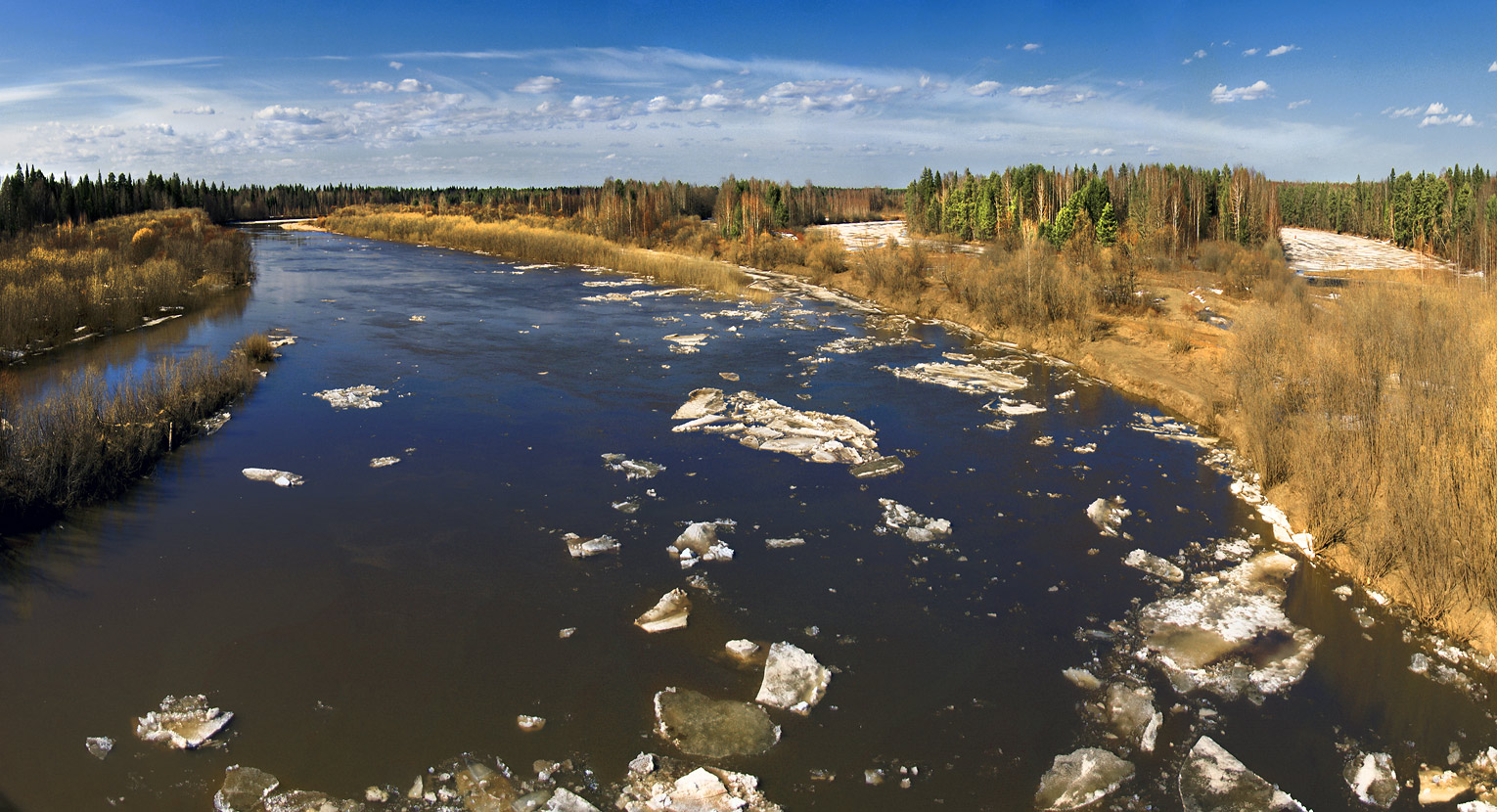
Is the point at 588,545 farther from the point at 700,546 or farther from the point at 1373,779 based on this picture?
the point at 1373,779

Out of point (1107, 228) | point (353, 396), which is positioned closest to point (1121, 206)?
point (1107, 228)

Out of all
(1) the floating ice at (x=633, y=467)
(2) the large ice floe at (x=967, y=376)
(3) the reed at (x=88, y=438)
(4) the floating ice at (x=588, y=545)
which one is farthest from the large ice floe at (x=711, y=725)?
(2) the large ice floe at (x=967, y=376)

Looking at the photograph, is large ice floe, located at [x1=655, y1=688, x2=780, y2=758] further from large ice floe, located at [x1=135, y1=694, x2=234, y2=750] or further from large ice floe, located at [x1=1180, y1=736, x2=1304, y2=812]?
large ice floe, located at [x1=135, y1=694, x2=234, y2=750]

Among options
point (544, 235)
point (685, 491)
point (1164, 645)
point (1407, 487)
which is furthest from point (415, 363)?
point (544, 235)

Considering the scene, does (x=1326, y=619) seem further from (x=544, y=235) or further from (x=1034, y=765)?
(x=544, y=235)

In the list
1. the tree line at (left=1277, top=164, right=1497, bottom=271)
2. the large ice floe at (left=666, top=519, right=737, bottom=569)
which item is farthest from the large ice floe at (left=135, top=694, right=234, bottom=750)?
the tree line at (left=1277, top=164, right=1497, bottom=271)

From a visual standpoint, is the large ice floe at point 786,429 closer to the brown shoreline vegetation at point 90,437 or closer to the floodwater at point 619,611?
the floodwater at point 619,611

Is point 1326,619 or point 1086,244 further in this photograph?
point 1086,244
